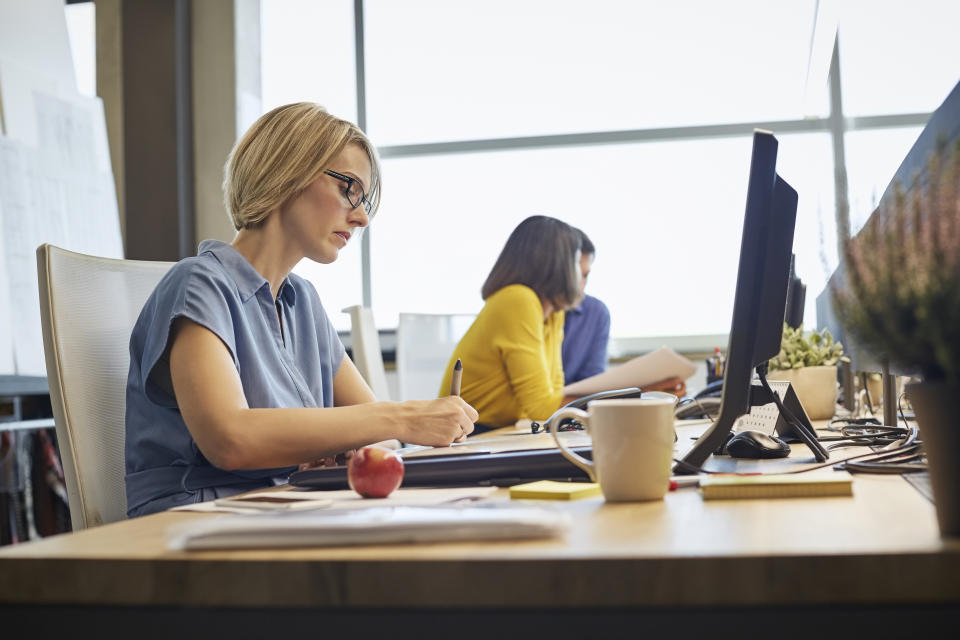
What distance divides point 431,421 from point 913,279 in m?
0.75

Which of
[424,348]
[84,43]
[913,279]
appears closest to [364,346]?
[424,348]

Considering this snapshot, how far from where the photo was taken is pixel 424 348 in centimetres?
319

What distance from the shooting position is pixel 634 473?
2.33ft

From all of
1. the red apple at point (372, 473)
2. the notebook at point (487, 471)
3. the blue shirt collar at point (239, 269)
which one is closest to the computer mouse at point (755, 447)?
the notebook at point (487, 471)

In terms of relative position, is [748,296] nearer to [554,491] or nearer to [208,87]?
[554,491]

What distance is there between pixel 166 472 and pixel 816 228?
0.92 meters

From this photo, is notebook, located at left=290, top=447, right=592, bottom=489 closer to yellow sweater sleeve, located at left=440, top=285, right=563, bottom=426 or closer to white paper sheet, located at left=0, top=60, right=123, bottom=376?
yellow sweater sleeve, located at left=440, top=285, right=563, bottom=426

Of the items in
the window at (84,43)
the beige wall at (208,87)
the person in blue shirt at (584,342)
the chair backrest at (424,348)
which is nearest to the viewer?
the chair backrest at (424,348)

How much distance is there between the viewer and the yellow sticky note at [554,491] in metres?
0.74

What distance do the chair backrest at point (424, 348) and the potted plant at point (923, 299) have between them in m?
2.55

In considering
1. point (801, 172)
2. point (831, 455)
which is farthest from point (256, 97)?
point (831, 455)

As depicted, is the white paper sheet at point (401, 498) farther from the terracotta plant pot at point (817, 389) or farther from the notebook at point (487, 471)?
the terracotta plant pot at point (817, 389)

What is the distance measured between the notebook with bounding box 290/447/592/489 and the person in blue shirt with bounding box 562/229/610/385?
2.64 meters

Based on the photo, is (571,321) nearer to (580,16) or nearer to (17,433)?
(580,16)
